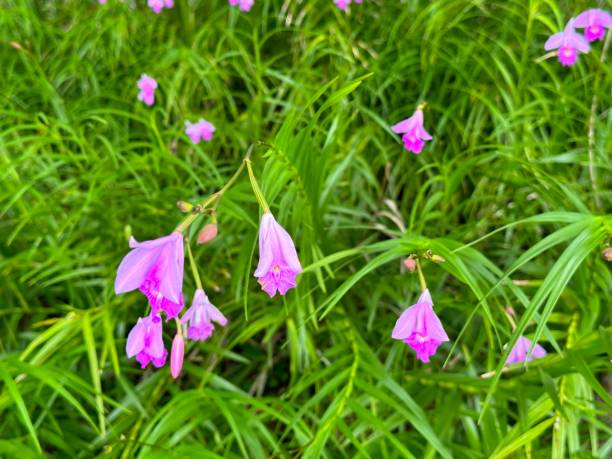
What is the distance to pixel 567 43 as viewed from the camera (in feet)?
4.13

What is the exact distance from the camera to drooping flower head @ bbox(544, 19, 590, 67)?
1232 mm

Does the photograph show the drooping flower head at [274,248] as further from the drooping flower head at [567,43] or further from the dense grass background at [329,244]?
the drooping flower head at [567,43]

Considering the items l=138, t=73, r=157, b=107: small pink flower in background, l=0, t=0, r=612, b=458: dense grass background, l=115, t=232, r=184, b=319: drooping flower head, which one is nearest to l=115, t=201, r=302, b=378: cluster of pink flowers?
l=115, t=232, r=184, b=319: drooping flower head

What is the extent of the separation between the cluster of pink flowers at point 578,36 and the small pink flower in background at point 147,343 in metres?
0.83

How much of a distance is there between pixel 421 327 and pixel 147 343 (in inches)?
15.1

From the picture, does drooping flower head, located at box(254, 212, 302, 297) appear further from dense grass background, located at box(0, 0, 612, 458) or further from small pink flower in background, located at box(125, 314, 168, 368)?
small pink flower in background, located at box(125, 314, 168, 368)

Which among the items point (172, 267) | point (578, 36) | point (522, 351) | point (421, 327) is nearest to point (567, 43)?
point (578, 36)

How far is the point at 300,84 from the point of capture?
1644 millimetres

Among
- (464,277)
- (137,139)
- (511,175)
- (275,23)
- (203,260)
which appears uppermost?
(275,23)

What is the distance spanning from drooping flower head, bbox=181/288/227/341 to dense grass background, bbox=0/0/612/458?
7 cm

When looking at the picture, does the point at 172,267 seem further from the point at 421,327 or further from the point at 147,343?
the point at 421,327

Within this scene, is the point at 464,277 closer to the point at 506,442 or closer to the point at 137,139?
the point at 506,442

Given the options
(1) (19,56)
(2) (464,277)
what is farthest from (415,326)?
(1) (19,56)

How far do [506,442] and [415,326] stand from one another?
0.31 metres
